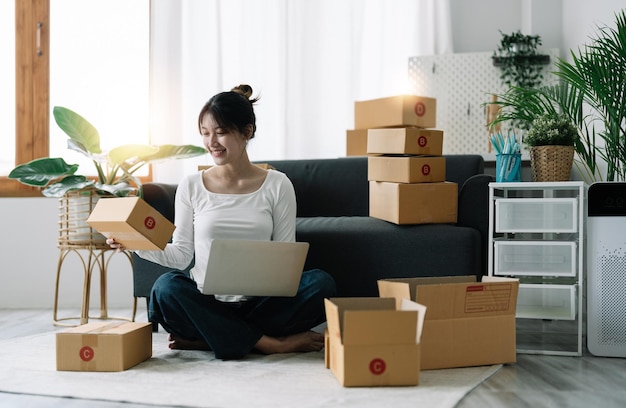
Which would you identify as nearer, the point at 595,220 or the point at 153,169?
the point at 595,220

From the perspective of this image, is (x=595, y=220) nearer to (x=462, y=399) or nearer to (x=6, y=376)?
(x=462, y=399)

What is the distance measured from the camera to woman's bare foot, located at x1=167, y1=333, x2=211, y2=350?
2.39 metres

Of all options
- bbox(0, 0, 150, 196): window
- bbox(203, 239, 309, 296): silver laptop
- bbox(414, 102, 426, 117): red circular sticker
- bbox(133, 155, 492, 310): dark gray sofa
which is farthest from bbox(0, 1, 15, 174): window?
bbox(414, 102, 426, 117): red circular sticker

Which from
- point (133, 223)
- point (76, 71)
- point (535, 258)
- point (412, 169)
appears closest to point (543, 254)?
point (535, 258)

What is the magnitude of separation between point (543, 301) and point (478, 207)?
1.42ft

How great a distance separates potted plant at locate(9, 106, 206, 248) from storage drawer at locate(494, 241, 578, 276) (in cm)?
158

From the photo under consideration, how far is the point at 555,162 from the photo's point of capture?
2479 millimetres

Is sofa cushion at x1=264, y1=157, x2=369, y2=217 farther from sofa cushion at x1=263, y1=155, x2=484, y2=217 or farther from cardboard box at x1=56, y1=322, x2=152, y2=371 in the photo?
cardboard box at x1=56, y1=322, x2=152, y2=371

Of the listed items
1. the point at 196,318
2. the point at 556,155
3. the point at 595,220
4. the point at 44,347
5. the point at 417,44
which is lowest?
the point at 44,347

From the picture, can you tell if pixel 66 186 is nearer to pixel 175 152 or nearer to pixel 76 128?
pixel 76 128

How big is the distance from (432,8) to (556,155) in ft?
5.51

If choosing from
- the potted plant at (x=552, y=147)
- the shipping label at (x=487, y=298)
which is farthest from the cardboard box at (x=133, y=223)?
the potted plant at (x=552, y=147)

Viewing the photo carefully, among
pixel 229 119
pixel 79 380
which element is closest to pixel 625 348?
pixel 229 119

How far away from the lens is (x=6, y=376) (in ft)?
6.63
